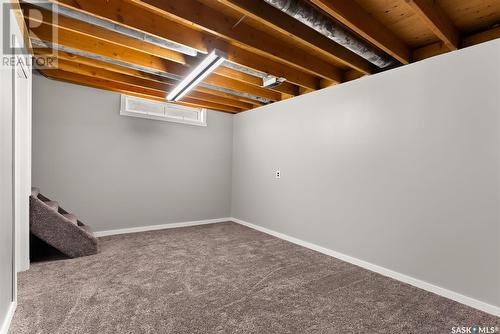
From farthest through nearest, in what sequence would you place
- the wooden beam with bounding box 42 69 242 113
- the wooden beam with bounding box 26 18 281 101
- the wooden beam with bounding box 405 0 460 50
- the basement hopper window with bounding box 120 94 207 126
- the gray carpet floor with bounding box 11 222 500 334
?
the basement hopper window with bounding box 120 94 207 126, the wooden beam with bounding box 42 69 242 113, the wooden beam with bounding box 26 18 281 101, the wooden beam with bounding box 405 0 460 50, the gray carpet floor with bounding box 11 222 500 334

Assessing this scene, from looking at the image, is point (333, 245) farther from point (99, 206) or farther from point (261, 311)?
point (99, 206)

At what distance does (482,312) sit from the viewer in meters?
2.28

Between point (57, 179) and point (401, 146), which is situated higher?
point (401, 146)

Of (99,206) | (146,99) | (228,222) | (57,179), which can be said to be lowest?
(228,222)

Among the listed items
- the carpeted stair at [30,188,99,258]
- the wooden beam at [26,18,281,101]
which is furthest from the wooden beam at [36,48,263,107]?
the carpeted stair at [30,188,99,258]

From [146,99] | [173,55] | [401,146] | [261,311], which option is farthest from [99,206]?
[401,146]

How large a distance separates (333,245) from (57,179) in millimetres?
4399

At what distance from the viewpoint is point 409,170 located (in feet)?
9.34

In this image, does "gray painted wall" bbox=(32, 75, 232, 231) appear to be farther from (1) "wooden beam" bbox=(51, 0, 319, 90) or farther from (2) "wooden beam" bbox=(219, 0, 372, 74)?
(2) "wooden beam" bbox=(219, 0, 372, 74)

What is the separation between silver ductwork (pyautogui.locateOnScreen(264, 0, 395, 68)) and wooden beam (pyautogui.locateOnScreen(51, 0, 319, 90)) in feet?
3.49

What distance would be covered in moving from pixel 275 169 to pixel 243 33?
2.55 metres

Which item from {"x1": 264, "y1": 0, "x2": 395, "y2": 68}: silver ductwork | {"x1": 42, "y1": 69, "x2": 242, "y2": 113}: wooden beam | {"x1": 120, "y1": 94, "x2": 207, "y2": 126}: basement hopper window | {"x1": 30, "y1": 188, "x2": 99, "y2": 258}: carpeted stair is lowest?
{"x1": 30, "y1": 188, "x2": 99, "y2": 258}: carpeted stair

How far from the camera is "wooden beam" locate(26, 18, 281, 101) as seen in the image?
2.72 meters

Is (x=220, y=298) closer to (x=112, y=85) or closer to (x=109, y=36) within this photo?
(x=109, y=36)
